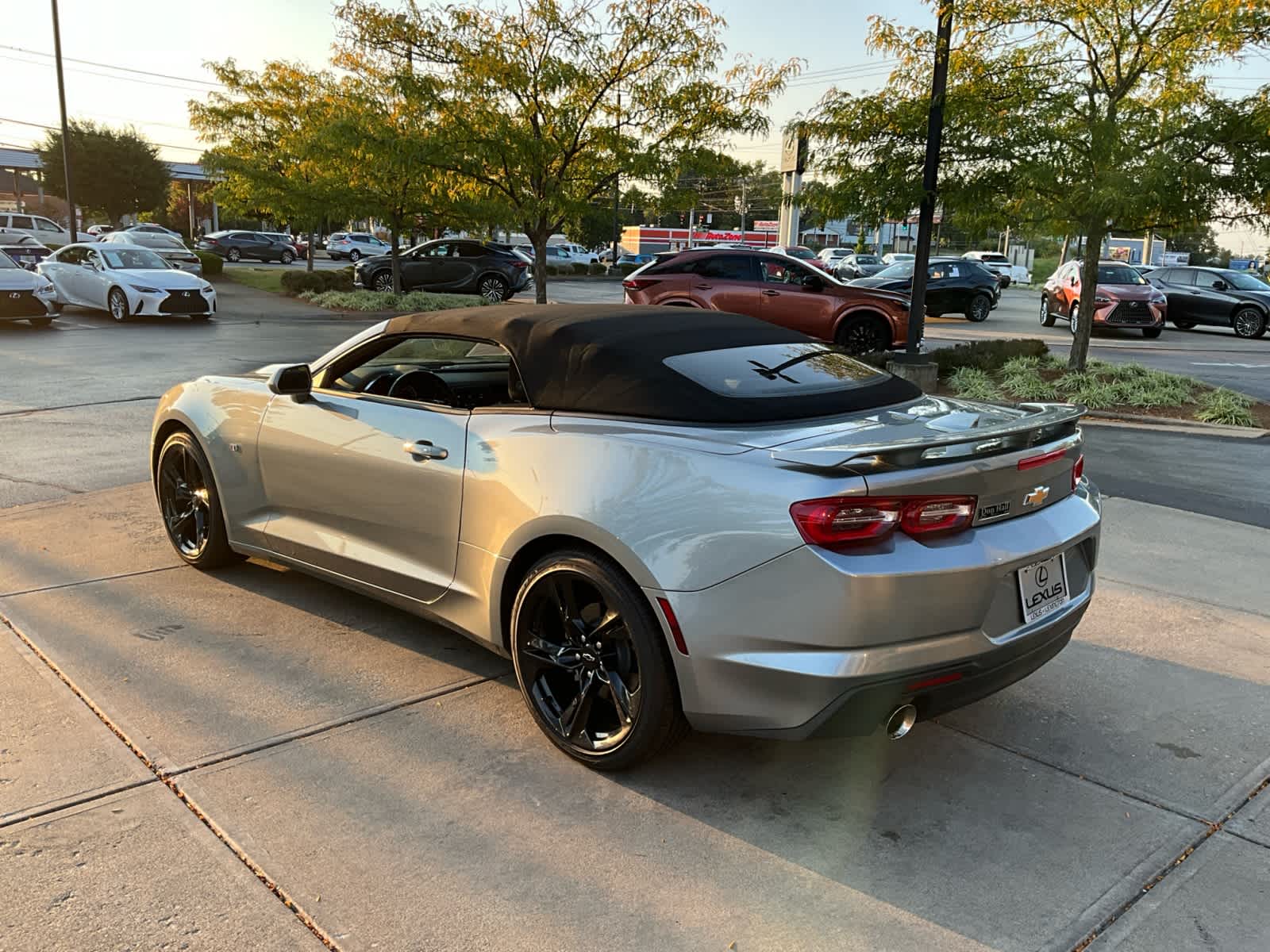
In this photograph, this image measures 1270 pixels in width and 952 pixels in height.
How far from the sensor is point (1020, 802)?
3.11m

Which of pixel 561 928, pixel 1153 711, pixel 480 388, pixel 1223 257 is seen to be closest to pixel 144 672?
pixel 480 388

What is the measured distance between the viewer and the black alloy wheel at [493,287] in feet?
86.0

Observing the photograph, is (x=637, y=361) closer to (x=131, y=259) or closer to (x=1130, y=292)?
(x=131, y=259)

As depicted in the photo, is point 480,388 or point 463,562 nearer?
point 463,562

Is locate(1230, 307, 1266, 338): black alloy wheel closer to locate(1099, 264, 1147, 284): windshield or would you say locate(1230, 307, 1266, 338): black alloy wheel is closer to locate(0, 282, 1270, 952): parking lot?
locate(1099, 264, 1147, 284): windshield

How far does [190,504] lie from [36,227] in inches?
1676

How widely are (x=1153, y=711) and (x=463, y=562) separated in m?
2.67

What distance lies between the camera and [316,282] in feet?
86.1

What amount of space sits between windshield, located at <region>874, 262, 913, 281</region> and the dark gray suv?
9.47 meters

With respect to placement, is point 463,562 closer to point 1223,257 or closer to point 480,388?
point 480,388

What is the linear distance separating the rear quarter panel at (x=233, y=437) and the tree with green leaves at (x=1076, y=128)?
8.99 metres

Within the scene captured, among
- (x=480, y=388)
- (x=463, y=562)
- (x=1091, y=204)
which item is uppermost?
(x=1091, y=204)

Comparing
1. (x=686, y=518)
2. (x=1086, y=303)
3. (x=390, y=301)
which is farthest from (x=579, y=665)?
(x=390, y=301)

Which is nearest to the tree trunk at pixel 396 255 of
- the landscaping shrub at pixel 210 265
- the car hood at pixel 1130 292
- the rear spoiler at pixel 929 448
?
the landscaping shrub at pixel 210 265
